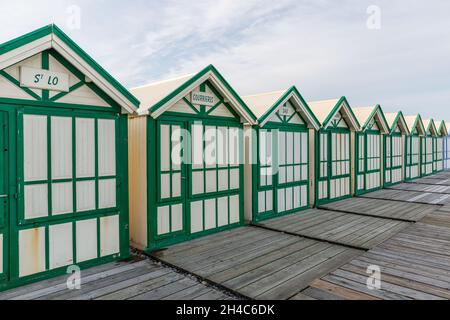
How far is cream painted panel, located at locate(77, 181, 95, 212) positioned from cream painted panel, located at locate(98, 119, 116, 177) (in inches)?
10.3

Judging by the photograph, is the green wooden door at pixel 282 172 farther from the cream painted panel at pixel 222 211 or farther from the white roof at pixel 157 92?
the white roof at pixel 157 92

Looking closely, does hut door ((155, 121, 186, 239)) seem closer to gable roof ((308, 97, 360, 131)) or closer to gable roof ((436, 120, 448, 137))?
gable roof ((308, 97, 360, 131))

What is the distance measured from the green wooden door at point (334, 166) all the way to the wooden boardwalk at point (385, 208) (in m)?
0.40

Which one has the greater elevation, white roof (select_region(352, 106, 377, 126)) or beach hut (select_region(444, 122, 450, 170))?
white roof (select_region(352, 106, 377, 126))

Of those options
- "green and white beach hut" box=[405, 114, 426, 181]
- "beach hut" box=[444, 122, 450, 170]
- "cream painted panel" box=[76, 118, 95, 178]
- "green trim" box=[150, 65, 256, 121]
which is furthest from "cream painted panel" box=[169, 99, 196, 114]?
"beach hut" box=[444, 122, 450, 170]

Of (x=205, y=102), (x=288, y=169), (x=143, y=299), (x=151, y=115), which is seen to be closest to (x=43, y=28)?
(x=151, y=115)

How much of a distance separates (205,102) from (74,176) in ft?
10.1

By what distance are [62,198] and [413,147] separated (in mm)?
17722

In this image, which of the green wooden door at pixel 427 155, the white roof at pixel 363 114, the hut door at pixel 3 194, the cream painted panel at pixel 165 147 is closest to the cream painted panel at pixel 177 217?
the cream painted panel at pixel 165 147

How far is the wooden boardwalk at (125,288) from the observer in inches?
167

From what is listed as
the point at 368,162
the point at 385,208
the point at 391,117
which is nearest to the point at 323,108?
the point at 368,162

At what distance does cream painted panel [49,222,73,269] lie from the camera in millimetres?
4910

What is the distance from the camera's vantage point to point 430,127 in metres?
19.7

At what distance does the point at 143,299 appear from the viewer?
164 inches
